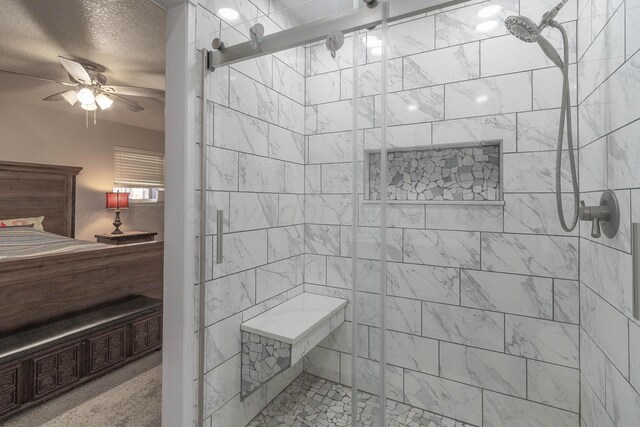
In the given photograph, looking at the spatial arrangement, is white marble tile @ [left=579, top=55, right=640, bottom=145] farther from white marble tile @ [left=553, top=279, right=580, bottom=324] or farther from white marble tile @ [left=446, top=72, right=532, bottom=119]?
white marble tile @ [left=553, top=279, right=580, bottom=324]

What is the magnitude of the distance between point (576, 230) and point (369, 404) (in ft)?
4.08

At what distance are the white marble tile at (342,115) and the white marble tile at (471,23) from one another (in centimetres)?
66

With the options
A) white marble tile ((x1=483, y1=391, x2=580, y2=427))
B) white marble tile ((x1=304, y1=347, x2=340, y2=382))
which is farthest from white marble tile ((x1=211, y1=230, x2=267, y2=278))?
white marble tile ((x1=483, y1=391, x2=580, y2=427))

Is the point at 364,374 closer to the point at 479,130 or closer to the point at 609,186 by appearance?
the point at 609,186

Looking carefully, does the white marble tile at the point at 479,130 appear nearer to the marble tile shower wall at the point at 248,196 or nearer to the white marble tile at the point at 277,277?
the marble tile shower wall at the point at 248,196

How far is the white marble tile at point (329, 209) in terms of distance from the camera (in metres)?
1.58

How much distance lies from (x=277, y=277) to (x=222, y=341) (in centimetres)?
43

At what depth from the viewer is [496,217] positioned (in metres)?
1.64

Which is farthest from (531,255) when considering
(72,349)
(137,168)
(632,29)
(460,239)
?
(137,168)

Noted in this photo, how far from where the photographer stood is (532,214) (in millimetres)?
1566

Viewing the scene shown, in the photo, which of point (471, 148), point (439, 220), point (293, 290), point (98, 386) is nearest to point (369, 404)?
point (293, 290)

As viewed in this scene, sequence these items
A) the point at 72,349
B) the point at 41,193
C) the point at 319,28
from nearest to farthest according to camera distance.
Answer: the point at 319,28 < the point at 72,349 < the point at 41,193

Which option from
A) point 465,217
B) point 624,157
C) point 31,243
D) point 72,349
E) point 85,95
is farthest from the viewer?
point 31,243

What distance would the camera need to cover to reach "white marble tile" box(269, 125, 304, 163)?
173 centimetres
